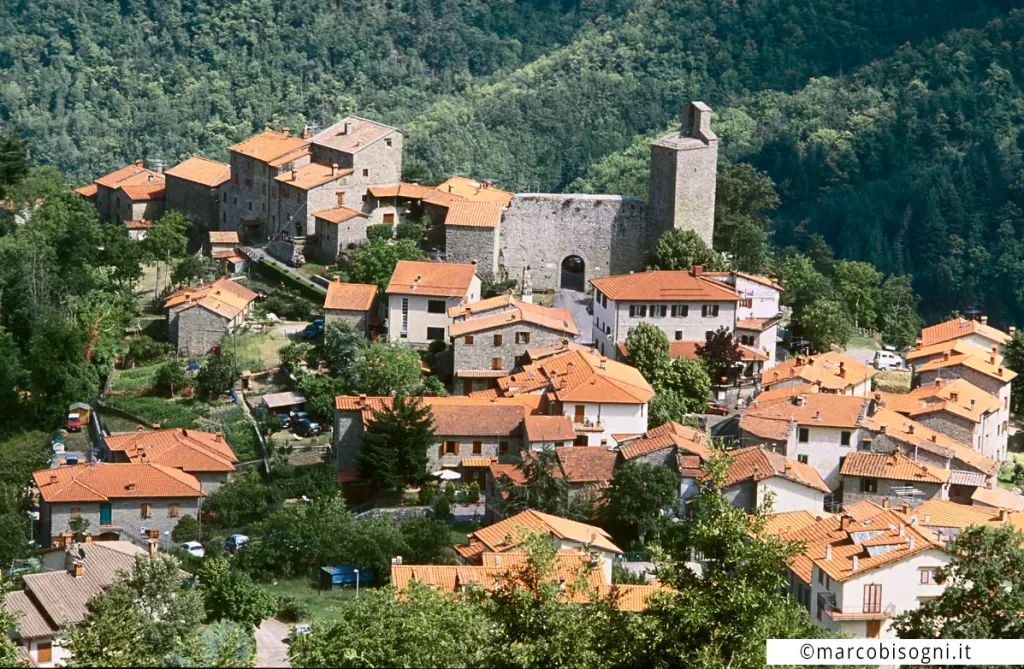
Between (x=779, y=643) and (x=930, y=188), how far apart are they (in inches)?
3284

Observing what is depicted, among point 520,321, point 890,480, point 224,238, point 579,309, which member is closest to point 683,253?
point 579,309

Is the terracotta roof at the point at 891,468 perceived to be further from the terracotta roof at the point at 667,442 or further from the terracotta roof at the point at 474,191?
the terracotta roof at the point at 474,191

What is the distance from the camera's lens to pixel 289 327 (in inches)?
2146

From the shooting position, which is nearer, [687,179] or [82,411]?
[82,411]

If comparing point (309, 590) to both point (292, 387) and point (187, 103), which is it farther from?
point (187, 103)

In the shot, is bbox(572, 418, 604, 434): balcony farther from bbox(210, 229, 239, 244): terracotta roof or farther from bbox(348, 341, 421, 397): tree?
bbox(210, 229, 239, 244): terracotta roof

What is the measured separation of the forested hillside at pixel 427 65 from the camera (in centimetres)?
10625

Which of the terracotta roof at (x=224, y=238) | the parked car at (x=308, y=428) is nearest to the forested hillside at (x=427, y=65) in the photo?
the terracotta roof at (x=224, y=238)

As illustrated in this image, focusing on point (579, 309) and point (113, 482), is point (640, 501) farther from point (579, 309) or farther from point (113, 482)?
point (579, 309)

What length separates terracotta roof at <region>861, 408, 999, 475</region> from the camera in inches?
1880

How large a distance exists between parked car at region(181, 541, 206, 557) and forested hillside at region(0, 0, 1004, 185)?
190 ft

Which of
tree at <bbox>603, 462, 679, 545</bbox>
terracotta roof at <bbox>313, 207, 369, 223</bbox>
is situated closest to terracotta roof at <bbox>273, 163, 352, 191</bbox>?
terracotta roof at <bbox>313, 207, 369, 223</bbox>

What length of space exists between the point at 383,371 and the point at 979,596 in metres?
21.8

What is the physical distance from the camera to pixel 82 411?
2032 inches
